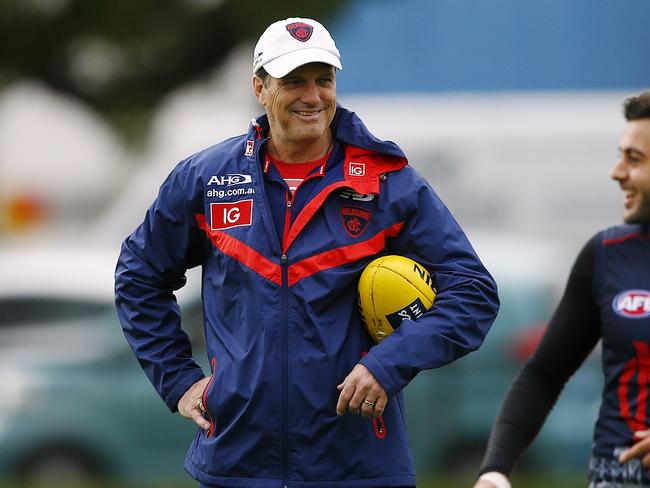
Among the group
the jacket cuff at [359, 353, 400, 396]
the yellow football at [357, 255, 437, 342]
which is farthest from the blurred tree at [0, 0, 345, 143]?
the jacket cuff at [359, 353, 400, 396]

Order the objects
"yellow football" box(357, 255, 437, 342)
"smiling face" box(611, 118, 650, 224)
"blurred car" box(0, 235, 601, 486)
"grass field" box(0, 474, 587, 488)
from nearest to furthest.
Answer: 1. "yellow football" box(357, 255, 437, 342)
2. "smiling face" box(611, 118, 650, 224)
3. "grass field" box(0, 474, 587, 488)
4. "blurred car" box(0, 235, 601, 486)

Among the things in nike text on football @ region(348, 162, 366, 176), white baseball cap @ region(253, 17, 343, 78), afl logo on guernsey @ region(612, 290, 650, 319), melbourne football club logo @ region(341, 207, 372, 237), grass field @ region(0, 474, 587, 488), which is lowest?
grass field @ region(0, 474, 587, 488)

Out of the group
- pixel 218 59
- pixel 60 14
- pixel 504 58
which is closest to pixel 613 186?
pixel 504 58

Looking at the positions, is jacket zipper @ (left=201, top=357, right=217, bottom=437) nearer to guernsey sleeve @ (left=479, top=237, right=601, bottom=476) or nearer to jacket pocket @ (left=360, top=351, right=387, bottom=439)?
jacket pocket @ (left=360, top=351, right=387, bottom=439)

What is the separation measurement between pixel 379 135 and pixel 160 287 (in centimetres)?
1114

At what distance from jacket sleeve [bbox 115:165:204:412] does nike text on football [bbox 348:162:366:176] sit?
0.56 m

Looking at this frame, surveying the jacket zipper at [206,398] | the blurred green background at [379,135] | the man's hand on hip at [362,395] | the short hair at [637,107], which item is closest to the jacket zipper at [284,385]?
the man's hand on hip at [362,395]

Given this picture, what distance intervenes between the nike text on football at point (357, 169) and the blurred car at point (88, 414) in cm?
656

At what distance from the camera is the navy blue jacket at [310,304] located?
183 inches

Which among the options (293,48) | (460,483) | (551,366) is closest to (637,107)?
(551,366)

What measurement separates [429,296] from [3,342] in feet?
26.6

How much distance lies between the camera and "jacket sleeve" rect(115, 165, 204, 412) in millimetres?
4996

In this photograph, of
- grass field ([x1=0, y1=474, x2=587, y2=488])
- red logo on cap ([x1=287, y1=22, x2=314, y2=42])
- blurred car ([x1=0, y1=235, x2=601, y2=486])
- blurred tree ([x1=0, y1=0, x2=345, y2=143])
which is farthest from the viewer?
blurred tree ([x1=0, y1=0, x2=345, y2=143])

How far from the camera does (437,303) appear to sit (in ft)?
15.5
